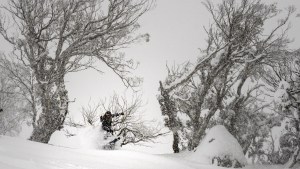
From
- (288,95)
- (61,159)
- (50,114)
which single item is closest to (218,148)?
(288,95)

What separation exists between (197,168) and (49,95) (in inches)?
258

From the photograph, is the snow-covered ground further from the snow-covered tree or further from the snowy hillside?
the snow-covered tree

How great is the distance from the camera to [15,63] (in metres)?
16.6

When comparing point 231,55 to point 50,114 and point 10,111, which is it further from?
point 10,111

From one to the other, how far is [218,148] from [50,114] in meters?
6.17

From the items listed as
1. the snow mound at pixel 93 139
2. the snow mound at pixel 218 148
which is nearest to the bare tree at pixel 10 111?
the snow mound at pixel 93 139

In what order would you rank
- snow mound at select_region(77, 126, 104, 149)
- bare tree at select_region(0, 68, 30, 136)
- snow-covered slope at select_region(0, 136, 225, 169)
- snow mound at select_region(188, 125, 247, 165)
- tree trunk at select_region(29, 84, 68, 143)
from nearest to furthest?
snow-covered slope at select_region(0, 136, 225, 169), snow mound at select_region(77, 126, 104, 149), snow mound at select_region(188, 125, 247, 165), tree trunk at select_region(29, 84, 68, 143), bare tree at select_region(0, 68, 30, 136)

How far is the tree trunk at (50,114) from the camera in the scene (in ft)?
37.2

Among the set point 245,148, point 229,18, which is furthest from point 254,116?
point 229,18

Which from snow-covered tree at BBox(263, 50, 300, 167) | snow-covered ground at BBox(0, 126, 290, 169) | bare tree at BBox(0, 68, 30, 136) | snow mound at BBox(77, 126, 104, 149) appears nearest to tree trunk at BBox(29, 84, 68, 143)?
snow mound at BBox(77, 126, 104, 149)

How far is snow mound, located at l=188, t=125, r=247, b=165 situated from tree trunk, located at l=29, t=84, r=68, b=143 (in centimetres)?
509

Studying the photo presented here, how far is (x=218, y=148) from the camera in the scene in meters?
11.0

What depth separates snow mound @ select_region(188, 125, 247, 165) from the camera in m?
10.9

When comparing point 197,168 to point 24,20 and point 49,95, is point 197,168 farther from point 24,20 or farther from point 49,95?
point 24,20
